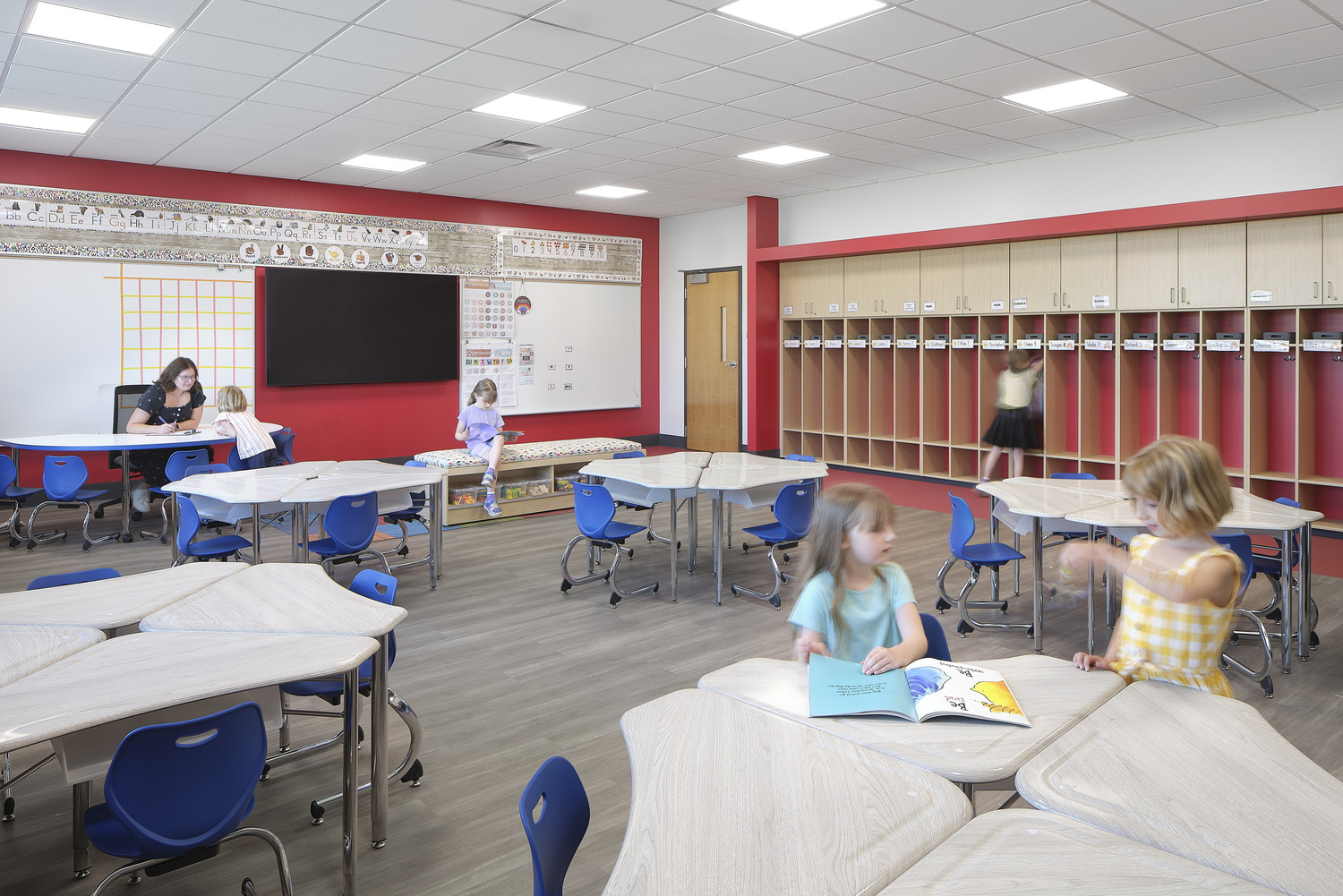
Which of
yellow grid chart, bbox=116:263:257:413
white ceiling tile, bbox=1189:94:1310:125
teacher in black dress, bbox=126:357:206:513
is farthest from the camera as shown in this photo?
yellow grid chart, bbox=116:263:257:413

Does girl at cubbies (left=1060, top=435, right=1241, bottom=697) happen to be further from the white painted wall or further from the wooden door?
the wooden door

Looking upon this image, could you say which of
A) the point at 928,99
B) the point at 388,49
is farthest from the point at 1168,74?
the point at 388,49

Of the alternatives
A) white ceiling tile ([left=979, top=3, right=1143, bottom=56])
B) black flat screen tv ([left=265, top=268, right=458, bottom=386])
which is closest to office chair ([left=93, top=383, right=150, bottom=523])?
black flat screen tv ([left=265, top=268, right=458, bottom=386])

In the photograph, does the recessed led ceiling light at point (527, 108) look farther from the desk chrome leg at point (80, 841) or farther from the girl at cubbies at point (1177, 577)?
the girl at cubbies at point (1177, 577)

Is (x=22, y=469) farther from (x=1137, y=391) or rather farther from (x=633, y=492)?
(x=1137, y=391)

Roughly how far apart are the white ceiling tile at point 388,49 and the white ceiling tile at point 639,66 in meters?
0.81

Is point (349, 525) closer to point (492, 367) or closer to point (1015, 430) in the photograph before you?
point (492, 367)

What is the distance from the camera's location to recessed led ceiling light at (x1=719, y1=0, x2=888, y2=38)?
4.29m

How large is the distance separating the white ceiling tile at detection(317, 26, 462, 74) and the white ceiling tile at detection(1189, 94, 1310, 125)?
5.07 metres

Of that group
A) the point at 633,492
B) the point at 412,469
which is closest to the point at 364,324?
the point at 412,469

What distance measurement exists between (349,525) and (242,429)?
2.21m

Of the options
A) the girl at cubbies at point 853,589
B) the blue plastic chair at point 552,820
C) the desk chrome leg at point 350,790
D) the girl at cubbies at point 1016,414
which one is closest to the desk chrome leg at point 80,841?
the desk chrome leg at point 350,790

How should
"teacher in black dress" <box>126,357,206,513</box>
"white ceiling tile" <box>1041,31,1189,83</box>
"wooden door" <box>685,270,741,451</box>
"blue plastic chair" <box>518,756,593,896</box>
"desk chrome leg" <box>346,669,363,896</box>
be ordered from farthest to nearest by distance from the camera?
"wooden door" <box>685,270,741,451</box> < "teacher in black dress" <box>126,357,206,513</box> < "white ceiling tile" <box>1041,31,1189,83</box> < "desk chrome leg" <box>346,669,363,896</box> < "blue plastic chair" <box>518,756,593,896</box>

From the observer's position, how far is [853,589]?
2.28 m
